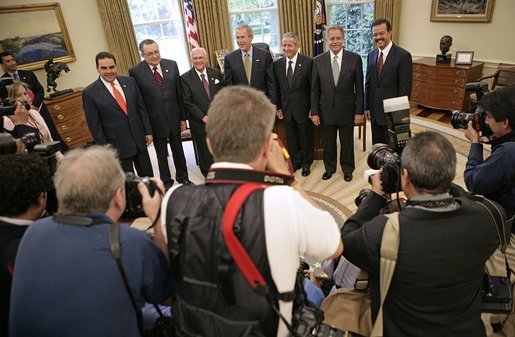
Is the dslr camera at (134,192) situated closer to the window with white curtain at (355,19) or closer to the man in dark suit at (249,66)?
the man in dark suit at (249,66)

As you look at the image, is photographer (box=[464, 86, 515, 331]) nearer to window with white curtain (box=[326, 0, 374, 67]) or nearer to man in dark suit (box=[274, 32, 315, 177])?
man in dark suit (box=[274, 32, 315, 177])

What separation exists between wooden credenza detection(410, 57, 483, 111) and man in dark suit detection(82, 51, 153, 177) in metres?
4.17

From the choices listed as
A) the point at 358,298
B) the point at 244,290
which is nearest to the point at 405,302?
the point at 358,298

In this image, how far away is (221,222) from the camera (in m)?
0.94

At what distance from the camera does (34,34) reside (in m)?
5.28

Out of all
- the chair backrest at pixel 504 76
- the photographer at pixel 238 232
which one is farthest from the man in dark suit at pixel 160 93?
the chair backrest at pixel 504 76

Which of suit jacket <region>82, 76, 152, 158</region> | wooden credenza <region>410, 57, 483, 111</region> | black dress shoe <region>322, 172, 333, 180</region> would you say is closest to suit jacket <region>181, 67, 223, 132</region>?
suit jacket <region>82, 76, 152, 158</region>

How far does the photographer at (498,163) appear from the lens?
1707 millimetres

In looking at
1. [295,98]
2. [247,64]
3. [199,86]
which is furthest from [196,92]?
[295,98]

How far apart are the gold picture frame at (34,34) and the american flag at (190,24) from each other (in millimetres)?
1942

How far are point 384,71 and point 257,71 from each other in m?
1.33

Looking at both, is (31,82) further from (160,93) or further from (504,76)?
(504,76)

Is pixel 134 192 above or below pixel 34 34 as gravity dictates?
below

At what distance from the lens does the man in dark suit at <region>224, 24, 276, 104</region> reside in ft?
12.4
